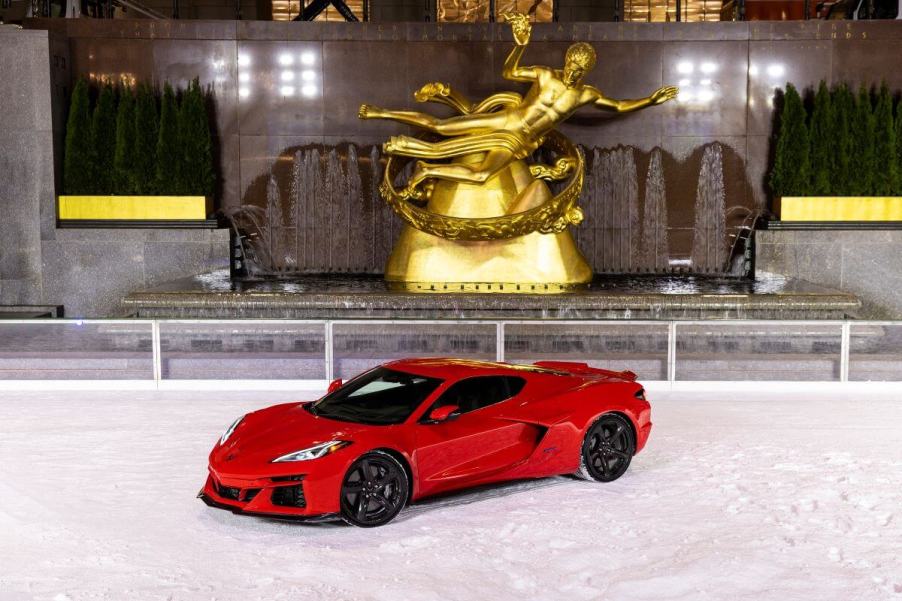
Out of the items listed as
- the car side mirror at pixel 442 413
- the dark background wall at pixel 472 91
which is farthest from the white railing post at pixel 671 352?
the dark background wall at pixel 472 91

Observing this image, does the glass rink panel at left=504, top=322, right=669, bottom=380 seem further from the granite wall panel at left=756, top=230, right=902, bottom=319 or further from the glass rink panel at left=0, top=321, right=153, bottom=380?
the granite wall panel at left=756, top=230, right=902, bottom=319

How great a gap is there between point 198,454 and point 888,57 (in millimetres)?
14896

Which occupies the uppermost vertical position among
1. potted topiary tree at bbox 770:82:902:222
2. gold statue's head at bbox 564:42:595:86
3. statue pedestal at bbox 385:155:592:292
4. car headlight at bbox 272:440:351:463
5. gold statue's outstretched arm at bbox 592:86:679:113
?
gold statue's head at bbox 564:42:595:86

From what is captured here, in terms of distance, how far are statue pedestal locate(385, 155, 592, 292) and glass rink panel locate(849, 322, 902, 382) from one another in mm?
5237

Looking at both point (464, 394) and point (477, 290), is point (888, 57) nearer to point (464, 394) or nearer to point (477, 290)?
point (477, 290)

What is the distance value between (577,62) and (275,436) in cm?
1051

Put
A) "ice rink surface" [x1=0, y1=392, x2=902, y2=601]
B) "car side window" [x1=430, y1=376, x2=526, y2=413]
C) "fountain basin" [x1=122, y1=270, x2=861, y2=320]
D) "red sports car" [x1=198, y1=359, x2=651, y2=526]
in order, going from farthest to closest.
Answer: "fountain basin" [x1=122, y1=270, x2=861, y2=320]
"car side window" [x1=430, y1=376, x2=526, y2=413]
"red sports car" [x1=198, y1=359, x2=651, y2=526]
"ice rink surface" [x1=0, y1=392, x2=902, y2=601]

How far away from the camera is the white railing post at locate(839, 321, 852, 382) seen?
459 inches

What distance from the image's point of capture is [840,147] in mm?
18203

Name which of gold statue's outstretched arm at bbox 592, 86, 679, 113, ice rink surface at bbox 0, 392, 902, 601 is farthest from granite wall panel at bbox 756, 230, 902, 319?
ice rink surface at bbox 0, 392, 902, 601

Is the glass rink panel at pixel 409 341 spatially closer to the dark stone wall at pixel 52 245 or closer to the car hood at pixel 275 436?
the car hood at pixel 275 436

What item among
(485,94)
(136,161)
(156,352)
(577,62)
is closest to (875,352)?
(577,62)

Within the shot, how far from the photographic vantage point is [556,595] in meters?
5.85

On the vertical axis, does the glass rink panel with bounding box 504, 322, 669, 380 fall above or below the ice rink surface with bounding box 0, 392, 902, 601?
above
